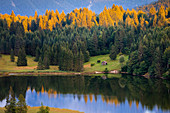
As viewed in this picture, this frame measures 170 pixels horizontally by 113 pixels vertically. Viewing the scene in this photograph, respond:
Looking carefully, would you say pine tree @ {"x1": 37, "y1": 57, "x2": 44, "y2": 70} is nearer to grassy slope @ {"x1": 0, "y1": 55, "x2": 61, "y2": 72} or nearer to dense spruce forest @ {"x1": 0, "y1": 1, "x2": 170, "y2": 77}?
dense spruce forest @ {"x1": 0, "y1": 1, "x2": 170, "y2": 77}

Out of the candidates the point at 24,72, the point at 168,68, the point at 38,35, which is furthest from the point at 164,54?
the point at 38,35

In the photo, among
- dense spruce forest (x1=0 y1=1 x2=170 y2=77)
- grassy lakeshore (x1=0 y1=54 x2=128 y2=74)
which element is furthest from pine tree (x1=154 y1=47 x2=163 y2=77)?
grassy lakeshore (x1=0 y1=54 x2=128 y2=74)

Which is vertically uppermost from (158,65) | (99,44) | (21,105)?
(99,44)

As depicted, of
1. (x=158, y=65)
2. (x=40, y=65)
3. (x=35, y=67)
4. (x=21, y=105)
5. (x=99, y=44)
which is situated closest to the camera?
(x=21, y=105)

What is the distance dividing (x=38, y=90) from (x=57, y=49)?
236 feet

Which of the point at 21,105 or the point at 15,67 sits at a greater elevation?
the point at 15,67

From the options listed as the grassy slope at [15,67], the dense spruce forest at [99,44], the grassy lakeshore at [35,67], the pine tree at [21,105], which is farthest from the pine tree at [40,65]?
the pine tree at [21,105]

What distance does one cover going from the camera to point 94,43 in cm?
15038

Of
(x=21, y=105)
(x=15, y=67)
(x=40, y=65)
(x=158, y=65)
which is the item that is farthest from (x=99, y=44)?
(x=21, y=105)

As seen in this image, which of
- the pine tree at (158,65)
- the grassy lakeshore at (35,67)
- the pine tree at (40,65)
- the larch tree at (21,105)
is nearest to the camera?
the larch tree at (21,105)

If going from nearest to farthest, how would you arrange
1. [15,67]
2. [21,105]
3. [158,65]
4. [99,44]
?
[21,105]
[158,65]
[15,67]
[99,44]

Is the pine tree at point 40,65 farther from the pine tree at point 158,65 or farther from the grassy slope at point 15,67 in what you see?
the pine tree at point 158,65

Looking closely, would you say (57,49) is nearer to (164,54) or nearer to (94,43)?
(94,43)

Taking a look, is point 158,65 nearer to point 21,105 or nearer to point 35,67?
point 35,67
